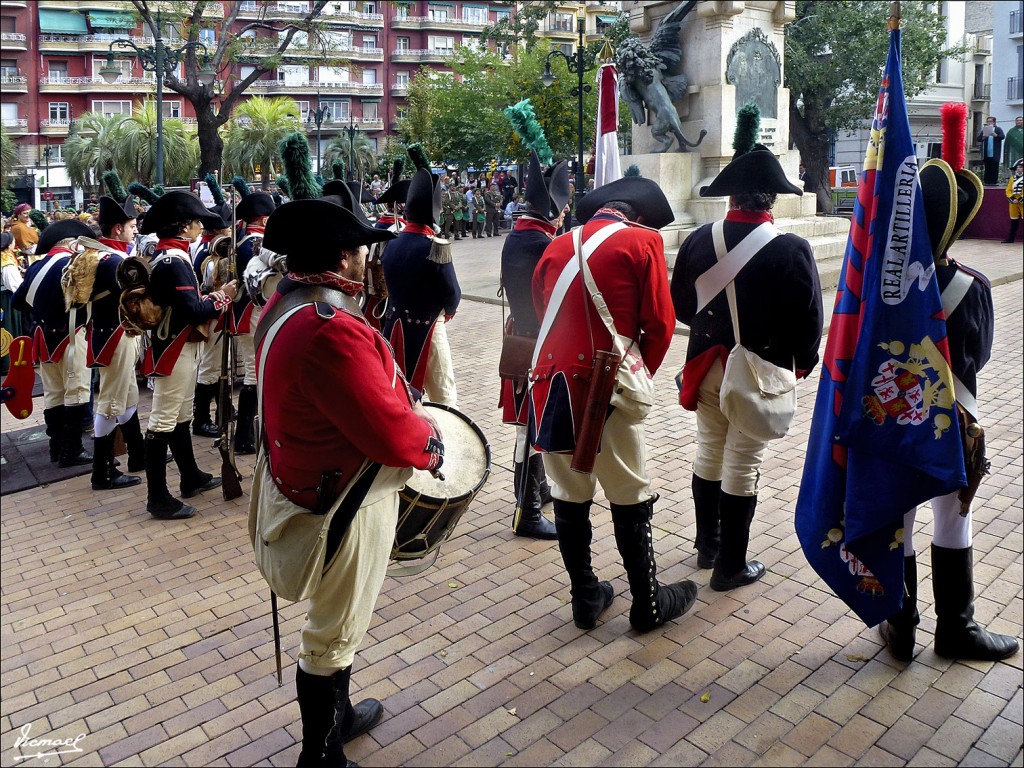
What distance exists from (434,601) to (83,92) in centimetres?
6222

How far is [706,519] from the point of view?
17.2 ft

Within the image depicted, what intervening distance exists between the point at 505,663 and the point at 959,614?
2038mm

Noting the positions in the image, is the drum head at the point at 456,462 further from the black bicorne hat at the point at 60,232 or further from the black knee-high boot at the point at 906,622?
the black bicorne hat at the point at 60,232

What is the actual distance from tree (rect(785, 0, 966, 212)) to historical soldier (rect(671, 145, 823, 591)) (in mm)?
23004

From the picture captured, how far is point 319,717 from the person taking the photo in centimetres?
349

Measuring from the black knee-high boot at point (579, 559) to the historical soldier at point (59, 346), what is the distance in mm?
5227

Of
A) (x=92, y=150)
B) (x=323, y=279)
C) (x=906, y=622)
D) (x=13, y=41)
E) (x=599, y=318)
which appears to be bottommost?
(x=906, y=622)

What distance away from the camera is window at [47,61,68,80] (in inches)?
2233

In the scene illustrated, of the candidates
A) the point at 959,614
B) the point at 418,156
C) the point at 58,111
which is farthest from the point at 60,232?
the point at 58,111

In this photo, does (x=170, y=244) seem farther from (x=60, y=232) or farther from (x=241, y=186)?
(x=60, y=232)

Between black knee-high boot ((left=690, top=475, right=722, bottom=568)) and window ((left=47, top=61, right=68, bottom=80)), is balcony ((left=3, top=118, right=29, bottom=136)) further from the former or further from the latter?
black knee-high boot ((left=690, top=475, right=722, bottom=568))

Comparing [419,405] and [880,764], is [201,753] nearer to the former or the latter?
[419,405]

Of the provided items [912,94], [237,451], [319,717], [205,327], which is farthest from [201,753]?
[912,94]

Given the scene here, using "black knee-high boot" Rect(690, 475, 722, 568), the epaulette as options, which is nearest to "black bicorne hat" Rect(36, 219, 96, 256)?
the epaulette
